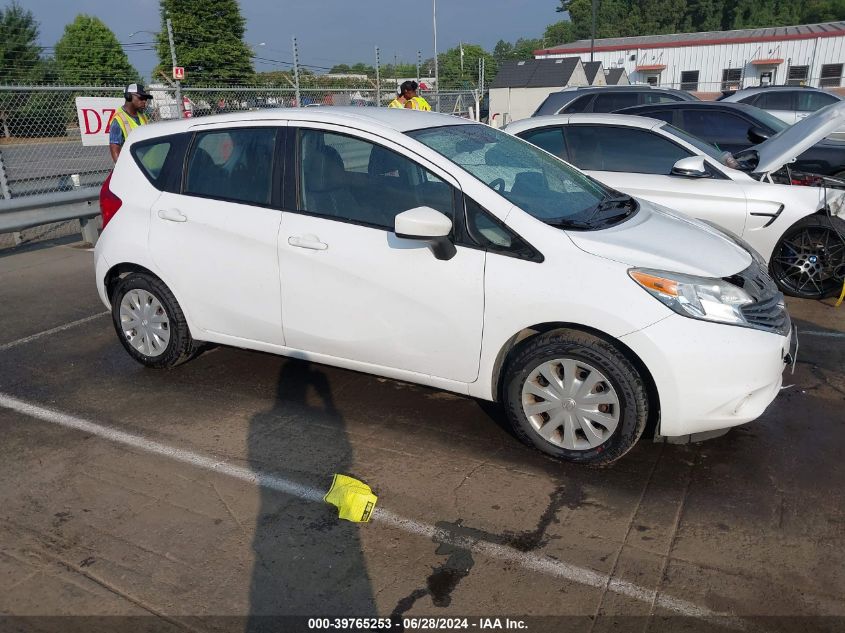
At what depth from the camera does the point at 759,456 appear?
149 inches

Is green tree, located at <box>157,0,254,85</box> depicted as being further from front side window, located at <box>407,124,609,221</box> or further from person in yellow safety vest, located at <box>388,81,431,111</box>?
front side window, located at <box>407,124,609,221</box>

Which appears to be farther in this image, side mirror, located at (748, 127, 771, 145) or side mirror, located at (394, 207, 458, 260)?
side mirror, located at (748, 127, 771, 145)

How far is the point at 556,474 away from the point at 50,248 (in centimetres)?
827

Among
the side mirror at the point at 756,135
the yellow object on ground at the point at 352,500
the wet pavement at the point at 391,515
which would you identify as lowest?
the wet pavement at the point at 391,515

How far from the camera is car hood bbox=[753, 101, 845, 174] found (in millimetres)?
5566

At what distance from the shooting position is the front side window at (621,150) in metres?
6.56

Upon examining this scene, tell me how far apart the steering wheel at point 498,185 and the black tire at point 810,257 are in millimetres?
3497

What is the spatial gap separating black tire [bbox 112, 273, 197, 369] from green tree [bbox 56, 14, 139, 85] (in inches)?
503

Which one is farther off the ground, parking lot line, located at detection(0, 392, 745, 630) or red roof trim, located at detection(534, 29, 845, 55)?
red roof trim, located at detection(534, 29, 845, 55)

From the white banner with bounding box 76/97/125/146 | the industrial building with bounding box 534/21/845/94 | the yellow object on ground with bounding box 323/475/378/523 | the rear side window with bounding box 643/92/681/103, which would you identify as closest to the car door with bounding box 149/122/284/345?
the yellow object on ground with bounding box 323/475/378/523

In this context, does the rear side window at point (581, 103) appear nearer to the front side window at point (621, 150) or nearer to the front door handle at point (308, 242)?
the front side window at point (621, 150)

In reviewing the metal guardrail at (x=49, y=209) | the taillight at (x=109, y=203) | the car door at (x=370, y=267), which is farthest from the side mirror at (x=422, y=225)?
the metal guardrail at (x=49, y=209)

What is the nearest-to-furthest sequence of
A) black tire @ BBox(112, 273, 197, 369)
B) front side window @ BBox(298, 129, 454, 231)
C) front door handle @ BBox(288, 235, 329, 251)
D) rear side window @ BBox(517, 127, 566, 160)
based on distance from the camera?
front side window @ BBox(298, 129, 454, 231) → front door handle @ BBox(288, 235, 329, 251) → black tire @ BBox(112, 273, 197, 369) → rear side window @ BBox(517, 127, 566, 160)

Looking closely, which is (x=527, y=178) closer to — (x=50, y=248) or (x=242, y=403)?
(x=242, y=403)
